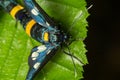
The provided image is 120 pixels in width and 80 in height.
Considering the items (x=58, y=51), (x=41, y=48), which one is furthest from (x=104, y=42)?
(x=41, y=48)

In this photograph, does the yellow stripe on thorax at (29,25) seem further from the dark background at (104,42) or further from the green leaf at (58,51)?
the dark background at (104,42)

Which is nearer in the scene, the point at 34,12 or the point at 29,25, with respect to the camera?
the point at 34,12

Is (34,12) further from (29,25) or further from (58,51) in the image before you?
(58,51)

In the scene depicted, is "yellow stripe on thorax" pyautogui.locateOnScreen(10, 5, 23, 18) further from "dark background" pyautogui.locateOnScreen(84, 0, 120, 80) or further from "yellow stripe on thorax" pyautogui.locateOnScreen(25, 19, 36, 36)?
"dark background" pyautogui.locateOnScreen(84, 0, 120, 80)

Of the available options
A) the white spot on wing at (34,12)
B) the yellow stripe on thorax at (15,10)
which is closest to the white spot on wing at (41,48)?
the white spot on wing at (34,12)

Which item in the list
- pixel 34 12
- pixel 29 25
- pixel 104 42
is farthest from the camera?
pixel 104 42

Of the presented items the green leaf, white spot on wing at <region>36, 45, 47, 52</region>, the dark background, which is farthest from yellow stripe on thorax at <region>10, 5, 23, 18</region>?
the dark background

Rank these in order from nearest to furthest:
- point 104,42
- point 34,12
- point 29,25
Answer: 1. point 34,12
2. point 29,25
3. point 104,42
